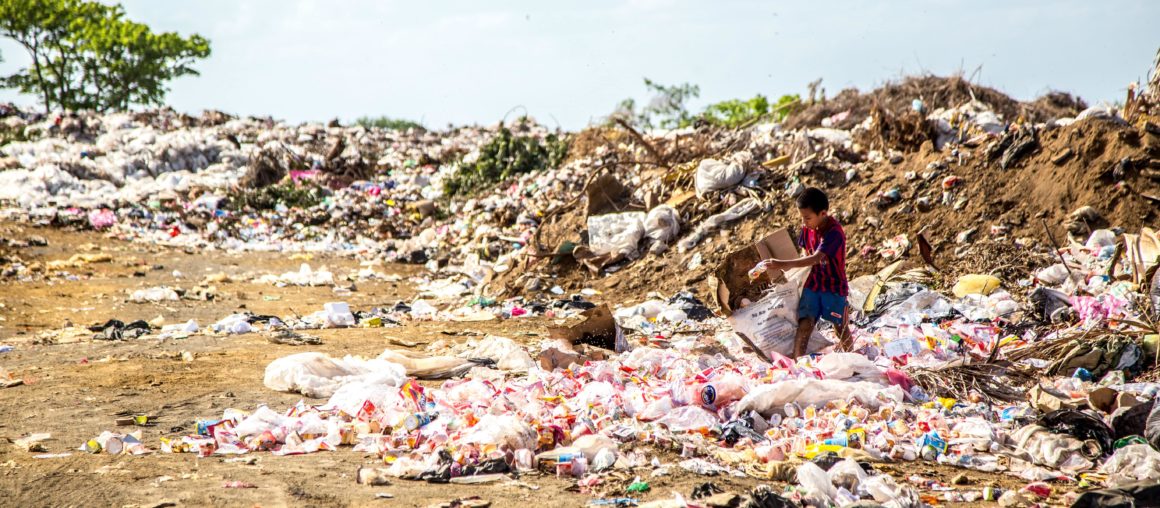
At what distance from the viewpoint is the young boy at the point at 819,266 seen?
172 inches

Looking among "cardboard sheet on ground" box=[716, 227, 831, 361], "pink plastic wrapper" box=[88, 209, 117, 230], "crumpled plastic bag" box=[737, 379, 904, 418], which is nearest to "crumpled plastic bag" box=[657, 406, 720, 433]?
"crumpled plastic bag" box=[737, 379, 904, 418]

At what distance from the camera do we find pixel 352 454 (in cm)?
351

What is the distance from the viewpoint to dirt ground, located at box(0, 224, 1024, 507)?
9.86 feet

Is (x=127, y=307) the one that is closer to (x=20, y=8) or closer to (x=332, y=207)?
(x=332, y=207)

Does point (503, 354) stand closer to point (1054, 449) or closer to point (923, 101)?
point (1054, 449)

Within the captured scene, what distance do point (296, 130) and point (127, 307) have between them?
12.0 m

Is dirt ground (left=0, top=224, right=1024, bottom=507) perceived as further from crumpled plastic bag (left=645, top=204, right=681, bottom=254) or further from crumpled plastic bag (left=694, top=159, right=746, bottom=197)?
crumpled plastic bag (left=694, top=159, right=746, bottom=197)

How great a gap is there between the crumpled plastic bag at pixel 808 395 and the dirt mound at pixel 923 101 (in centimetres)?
807

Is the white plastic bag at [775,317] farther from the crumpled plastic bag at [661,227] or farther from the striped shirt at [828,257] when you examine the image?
the crumpled plastic bag at [661,227]

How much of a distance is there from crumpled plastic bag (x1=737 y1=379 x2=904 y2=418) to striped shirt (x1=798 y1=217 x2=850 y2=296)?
745mm

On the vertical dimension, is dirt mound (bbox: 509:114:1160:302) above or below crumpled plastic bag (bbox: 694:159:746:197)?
below

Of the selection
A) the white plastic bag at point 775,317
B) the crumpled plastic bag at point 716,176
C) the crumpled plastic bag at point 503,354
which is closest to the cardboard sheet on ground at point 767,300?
the white plastic bag at point 775,317

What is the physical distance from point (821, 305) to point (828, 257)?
269mm

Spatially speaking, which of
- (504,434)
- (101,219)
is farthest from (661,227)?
(101,219)
